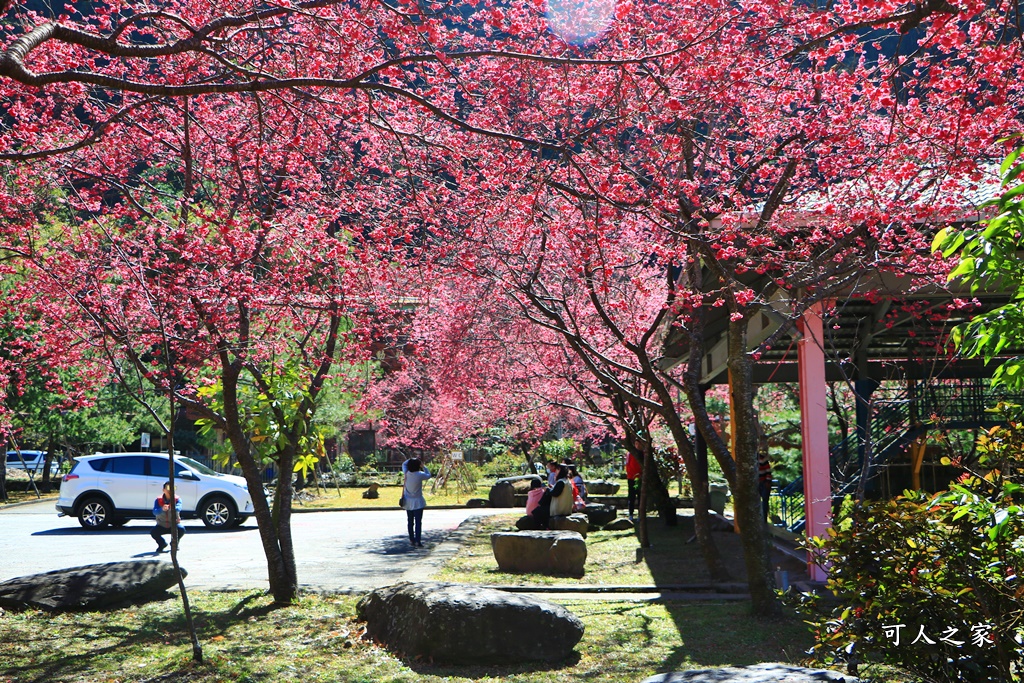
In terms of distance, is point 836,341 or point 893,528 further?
point 836,341

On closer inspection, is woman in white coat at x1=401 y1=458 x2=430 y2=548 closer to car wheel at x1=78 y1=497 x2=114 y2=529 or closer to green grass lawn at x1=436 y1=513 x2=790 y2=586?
green grass lawn at x1=436 y1=513 x2=790 y2=586

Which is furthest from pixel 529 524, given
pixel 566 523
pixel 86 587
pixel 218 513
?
pixel 218 513

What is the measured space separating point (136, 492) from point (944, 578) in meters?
18.4

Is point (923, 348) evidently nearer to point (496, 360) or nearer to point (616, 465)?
point (496, 360)

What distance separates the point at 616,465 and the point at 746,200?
28.8 m

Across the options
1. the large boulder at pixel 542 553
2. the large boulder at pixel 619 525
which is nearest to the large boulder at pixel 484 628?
the large boulder at pixel 542 553

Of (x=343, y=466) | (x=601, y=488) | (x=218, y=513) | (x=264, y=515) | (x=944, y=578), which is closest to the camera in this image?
(x=944, y=578)

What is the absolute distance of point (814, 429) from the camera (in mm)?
10609

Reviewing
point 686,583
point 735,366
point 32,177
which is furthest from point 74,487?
point 735,366

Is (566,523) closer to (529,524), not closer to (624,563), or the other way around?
(529,524)

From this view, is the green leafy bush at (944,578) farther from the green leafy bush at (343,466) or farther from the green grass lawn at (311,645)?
the green leafy bush at (343,466)

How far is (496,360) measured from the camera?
2102cm

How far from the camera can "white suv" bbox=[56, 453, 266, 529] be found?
19016mm

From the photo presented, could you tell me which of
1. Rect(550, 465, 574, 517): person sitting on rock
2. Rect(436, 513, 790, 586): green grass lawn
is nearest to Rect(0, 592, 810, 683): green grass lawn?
Rect(436, 513, 790, 586): green grass lawn
